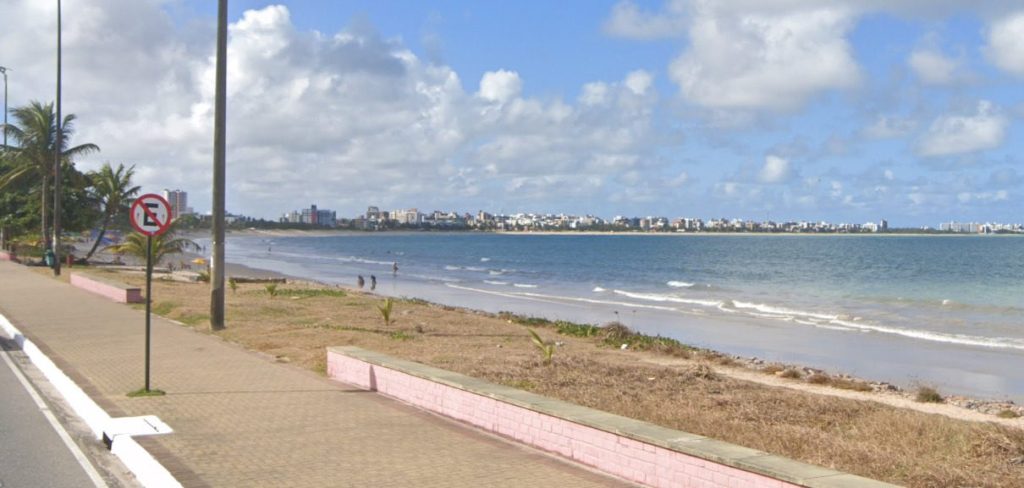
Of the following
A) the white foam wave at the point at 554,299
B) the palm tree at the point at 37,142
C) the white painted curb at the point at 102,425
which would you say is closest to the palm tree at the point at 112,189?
the palm tree at the point at 37,142

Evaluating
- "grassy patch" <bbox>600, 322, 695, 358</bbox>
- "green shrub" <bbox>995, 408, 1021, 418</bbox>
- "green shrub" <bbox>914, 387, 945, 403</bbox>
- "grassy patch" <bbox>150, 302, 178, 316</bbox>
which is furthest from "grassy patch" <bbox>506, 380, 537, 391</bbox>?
"grassy patch" <bbox>150, 302, 178, 316</bbox>

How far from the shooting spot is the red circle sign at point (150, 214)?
10.3 metres

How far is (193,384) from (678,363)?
10.1 meters

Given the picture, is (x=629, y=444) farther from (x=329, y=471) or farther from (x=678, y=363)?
(x=678, y=363)

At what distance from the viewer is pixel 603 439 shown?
7.24 m

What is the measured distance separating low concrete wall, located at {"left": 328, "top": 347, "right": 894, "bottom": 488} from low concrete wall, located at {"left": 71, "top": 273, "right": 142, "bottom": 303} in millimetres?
16038

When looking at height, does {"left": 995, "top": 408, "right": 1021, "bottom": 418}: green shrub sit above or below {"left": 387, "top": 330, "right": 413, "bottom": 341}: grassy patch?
below

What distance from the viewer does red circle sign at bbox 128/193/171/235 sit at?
10.3m

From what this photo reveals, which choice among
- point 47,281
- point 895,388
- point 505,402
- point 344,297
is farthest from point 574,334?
point 47,281

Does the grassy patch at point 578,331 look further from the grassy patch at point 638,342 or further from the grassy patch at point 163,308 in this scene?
the grassy patch at point 163,308

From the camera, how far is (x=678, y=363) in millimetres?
18375

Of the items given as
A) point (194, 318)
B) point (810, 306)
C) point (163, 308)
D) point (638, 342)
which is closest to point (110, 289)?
point (163, 308)

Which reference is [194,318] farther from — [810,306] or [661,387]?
[810,306]

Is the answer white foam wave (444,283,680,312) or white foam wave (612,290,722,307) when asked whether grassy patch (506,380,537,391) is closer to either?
white foam wave (444,283,680,312)
